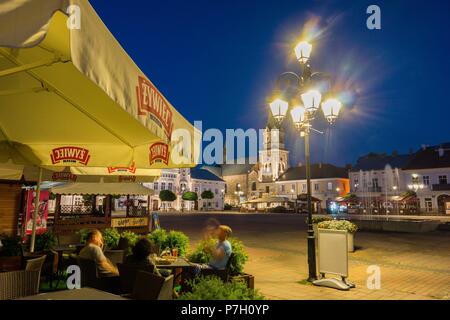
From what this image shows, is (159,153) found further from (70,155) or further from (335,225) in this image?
(335,225)

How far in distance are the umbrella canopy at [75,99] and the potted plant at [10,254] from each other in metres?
2.10

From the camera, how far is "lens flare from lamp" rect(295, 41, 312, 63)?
8.85 meters

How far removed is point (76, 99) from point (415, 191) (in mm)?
60485

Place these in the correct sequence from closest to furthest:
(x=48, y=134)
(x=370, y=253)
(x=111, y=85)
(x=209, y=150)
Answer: (x=111, y=85)
(x=48, y=134)
(x=209, y=150)
(x=370, y=253)

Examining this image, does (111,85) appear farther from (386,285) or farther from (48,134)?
(386,285)

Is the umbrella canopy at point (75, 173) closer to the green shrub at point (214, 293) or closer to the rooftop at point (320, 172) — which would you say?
the green shrub at point (214, 293)

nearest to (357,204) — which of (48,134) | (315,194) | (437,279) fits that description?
(315,194)

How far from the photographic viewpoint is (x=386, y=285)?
7.58 metres

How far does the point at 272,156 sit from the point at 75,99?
302 ft

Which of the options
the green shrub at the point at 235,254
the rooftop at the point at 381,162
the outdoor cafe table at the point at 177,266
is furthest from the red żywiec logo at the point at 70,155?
the rooftop at the point at 381,162

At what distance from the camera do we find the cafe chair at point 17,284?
3962 mm

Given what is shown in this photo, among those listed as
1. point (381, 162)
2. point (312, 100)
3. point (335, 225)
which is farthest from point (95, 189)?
point (381, 162)

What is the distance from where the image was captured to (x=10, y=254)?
262 inches

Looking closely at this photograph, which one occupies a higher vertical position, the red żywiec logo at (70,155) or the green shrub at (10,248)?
the red żywiec logo at (70,155)
